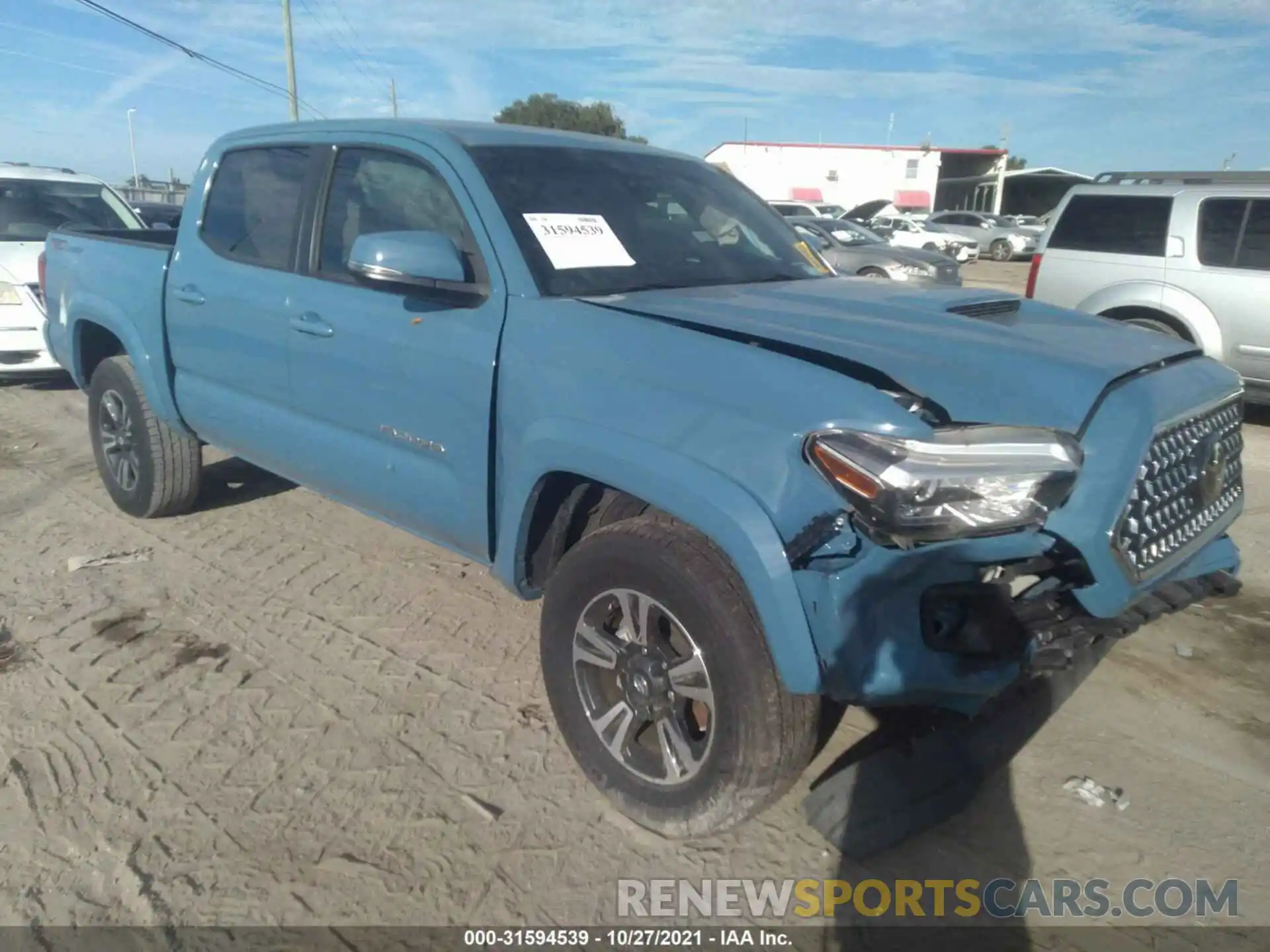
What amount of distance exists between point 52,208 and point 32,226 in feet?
1.18

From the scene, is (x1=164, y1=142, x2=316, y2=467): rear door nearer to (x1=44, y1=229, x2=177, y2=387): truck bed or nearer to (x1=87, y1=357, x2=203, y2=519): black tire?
(x1=44, y1=229, x2=177, y2=387): truck bed

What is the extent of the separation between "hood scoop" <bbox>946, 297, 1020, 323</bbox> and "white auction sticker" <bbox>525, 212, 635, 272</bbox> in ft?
3.48

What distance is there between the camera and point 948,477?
205 cm

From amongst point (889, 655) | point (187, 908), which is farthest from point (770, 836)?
point (187, 908)

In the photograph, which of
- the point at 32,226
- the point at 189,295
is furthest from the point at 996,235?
the point at 189,295

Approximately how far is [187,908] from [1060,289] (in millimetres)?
8445

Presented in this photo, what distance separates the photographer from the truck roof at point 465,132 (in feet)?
11.0

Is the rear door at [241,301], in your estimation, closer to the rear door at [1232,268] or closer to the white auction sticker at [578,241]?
the white auction sticker at [578,241]

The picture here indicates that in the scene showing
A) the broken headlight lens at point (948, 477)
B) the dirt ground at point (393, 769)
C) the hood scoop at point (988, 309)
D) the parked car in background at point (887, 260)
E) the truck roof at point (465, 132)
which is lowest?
the dirt ground at point (393, 769)

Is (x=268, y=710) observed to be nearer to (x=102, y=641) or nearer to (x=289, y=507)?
(x=102, y=641)

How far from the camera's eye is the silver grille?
2324mm

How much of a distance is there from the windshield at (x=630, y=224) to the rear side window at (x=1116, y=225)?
5583 mm

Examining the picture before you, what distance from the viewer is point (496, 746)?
10.1 ft

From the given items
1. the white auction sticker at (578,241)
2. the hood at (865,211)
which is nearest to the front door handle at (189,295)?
the white auction sticker at (578,241)
